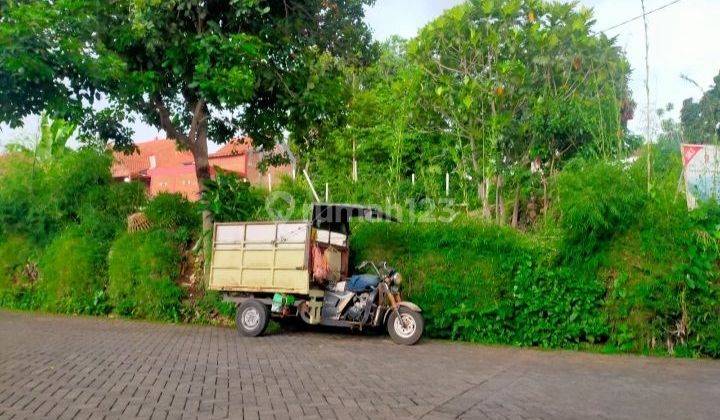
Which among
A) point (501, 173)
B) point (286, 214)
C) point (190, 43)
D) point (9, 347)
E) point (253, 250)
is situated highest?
point (190, 43)

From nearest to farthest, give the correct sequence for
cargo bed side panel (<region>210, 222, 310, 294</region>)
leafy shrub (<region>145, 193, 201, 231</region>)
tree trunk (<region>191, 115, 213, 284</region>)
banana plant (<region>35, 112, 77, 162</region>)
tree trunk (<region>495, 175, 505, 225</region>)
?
cargo bed side panel (<region>210, 222, 310, 294</region>), tree trunk (<region>191, 115, 213, 284</region>), leafy shrub (<region>145, 193, 201, 231</region>), tree trunk (<region>495, 175, 505, 225</region>), banana plant (<region>35, 112, 77, 162</region>)

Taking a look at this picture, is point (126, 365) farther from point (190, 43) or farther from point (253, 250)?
point (190, 43)

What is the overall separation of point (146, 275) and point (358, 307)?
5163mm

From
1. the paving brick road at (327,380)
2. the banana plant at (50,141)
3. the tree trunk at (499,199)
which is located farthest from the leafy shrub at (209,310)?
the banana plant at (50,141)

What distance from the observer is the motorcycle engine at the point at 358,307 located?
10539mm

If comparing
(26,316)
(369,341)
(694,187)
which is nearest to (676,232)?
(694,187)

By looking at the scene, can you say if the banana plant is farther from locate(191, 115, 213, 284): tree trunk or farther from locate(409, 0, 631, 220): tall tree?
locate(409, 0, 631, 220): tall tree

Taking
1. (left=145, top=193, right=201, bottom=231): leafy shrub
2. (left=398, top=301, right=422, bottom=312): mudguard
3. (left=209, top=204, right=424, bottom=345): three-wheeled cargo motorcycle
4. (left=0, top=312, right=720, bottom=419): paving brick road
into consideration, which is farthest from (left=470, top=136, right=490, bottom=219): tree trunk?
(left=145, top=193, right=201, bottom=231): leafy shrub

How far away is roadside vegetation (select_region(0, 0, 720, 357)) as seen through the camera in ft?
31.8

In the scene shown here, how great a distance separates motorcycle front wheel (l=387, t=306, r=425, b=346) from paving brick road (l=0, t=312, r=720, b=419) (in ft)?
0.69

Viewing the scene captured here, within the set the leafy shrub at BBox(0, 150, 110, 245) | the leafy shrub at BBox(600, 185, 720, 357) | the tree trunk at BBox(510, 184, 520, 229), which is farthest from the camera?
the leafy shrub at BBox(0, 150, 110, 245)

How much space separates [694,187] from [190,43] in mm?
9069

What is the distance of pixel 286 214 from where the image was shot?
14.0 meters

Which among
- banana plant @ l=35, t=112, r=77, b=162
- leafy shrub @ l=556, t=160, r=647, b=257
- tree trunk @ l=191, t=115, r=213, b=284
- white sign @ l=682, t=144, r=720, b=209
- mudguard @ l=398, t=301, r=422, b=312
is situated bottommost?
mudguard @ l=398, t=301, r=422, b=312
